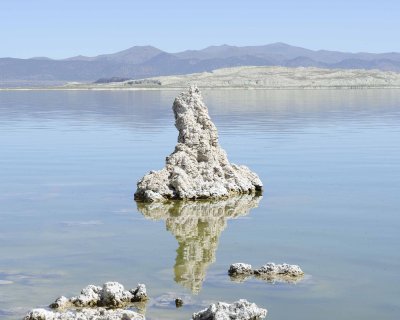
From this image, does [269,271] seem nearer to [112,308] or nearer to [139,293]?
[139,293]

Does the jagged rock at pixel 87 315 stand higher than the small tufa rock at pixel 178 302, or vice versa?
the jagged rock at pixel 87 315

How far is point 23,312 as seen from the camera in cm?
1325

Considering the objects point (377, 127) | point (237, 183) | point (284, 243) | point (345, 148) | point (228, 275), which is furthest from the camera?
point (377, 127)

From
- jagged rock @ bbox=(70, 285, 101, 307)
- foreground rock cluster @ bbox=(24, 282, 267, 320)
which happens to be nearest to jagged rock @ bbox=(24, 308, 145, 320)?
foreground rock cluster @ bbox=(24, 282, 267, 320)

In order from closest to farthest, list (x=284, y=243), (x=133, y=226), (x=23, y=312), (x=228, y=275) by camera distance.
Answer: (x=23, y=312)
(x=228, y=275)
(x=284, y=243)
(x=133, y=226)

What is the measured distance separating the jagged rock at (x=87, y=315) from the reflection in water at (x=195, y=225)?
6.41ft

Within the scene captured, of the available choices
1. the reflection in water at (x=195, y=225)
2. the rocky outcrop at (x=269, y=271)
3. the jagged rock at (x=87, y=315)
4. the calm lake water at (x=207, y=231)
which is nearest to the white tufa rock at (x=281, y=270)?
the rocky outcrop at (x=269, y=271)

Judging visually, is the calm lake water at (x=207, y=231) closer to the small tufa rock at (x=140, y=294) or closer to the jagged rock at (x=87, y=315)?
the small tufa rock at (x=140, y=294)

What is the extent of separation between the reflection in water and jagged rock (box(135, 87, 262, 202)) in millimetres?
344

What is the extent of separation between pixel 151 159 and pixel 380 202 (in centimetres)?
1112

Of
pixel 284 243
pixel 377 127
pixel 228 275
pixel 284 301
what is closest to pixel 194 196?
pixel 284 243

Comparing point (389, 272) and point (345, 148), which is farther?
point (345, 148)

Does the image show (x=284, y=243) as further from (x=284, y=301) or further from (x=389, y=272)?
(x=284, y=301)

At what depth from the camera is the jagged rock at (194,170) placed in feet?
75.9
